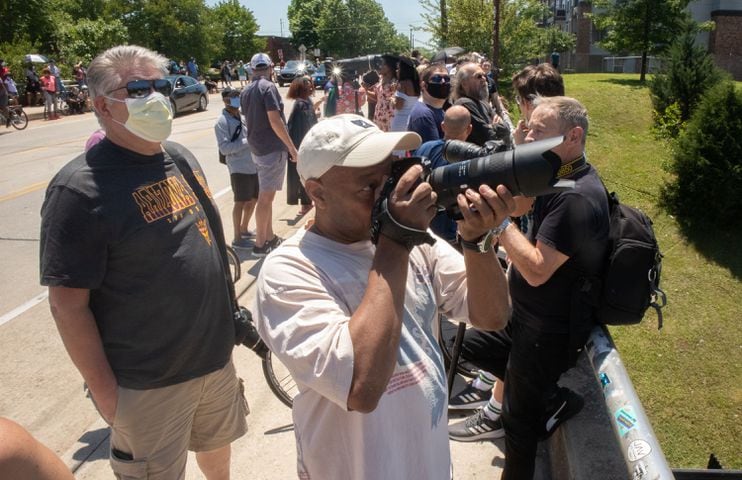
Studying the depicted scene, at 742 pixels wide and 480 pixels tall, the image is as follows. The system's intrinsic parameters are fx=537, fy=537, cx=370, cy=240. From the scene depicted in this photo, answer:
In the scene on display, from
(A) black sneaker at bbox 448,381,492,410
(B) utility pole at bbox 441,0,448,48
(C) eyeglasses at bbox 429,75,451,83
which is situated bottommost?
(A) black sneaker at bbox 448,381,492,410

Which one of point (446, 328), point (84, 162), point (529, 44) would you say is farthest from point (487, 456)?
point (529, 44)

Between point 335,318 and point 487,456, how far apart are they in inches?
87.0

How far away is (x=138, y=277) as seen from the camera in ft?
6.61

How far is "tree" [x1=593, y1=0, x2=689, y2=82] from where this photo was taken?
18922 millimetres

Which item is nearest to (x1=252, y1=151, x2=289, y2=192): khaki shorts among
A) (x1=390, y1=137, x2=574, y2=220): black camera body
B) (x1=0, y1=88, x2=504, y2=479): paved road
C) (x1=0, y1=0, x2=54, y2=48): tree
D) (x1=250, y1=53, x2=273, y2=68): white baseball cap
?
(x1=0, y1=88, x2=504, y2=479): paved road

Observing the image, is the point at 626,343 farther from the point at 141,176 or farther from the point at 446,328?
the point at 141,176

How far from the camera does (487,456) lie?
3133mm

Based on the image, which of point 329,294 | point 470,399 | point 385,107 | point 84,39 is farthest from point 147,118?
point 84,39

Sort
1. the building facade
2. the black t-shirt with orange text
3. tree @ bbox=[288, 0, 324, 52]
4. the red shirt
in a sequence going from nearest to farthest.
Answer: the black t-shirt with orange text < the red shirt < the building facade < tree @ bbox=[288, 0, 324, 52]

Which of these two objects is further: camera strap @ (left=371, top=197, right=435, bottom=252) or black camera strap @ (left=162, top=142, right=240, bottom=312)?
black camera strap @ (left=162, top=142, right=240, bottom=312)

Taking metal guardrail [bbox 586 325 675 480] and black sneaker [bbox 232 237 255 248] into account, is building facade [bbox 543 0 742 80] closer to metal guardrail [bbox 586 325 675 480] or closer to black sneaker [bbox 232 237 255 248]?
black sneaker [bbox 232 237 255 248]

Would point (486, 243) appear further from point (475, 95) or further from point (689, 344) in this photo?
point (689, 344)

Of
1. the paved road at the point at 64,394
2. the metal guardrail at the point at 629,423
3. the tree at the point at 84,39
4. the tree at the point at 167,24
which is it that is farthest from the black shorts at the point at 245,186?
the tree at the point at 167,24

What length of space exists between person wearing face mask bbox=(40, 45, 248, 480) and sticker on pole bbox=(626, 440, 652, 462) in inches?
63.1
